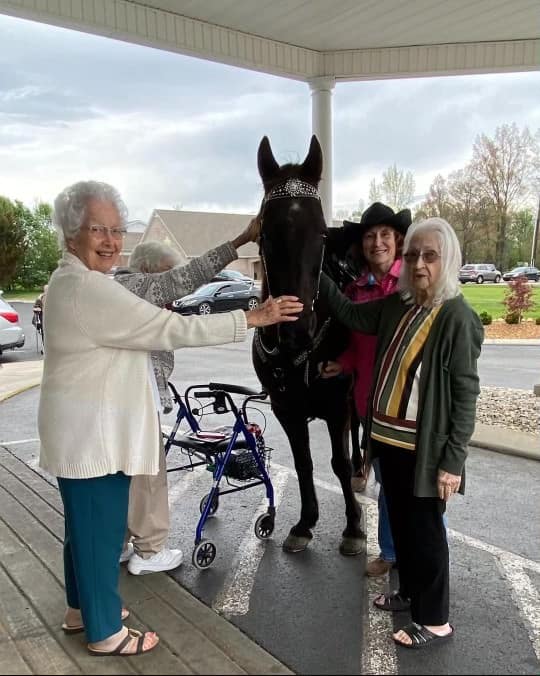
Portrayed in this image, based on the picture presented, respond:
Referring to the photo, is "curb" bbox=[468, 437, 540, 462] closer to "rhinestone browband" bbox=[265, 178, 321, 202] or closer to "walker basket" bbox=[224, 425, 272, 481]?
"walker basket" bbox=[224, 425, 272, 481]

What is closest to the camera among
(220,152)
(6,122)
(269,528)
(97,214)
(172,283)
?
(97,214)

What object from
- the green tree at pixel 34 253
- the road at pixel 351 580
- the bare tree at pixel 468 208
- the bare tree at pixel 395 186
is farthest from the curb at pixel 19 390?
the bare tree at pixel 468 208

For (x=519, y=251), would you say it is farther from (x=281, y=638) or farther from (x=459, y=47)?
(x=281, y=638)

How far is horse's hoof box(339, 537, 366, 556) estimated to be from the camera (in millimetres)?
3457

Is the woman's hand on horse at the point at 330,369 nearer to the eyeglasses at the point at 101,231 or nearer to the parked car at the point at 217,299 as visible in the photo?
the eyeglasses at the point at 101,231

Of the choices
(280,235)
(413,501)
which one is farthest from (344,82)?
(413,501)

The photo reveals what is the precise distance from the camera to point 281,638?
2.59 metres

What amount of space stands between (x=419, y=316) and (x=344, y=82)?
4424mm

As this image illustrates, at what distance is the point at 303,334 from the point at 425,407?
0.68 m

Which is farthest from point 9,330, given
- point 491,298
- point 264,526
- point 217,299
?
point 491,298

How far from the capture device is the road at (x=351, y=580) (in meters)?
2.48

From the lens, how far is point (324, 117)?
5.92 m

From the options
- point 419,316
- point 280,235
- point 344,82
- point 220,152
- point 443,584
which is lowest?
point 443,584

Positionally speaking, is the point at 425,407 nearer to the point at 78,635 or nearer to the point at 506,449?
the point at 78,635
